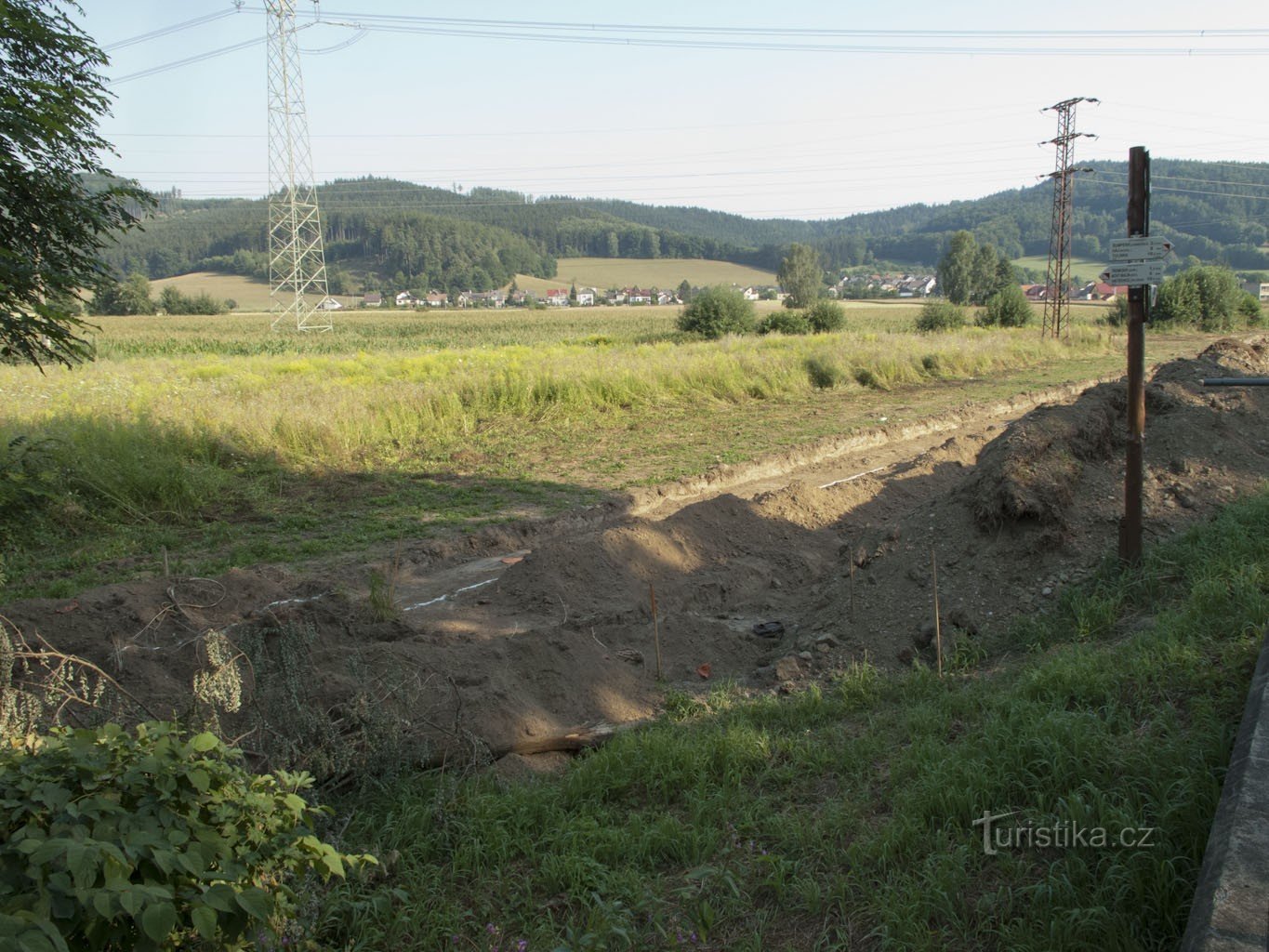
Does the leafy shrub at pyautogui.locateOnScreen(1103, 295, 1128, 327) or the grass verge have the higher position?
the leafy shrub at pyautogui.locateOnScreen(1103, 295, 1128, 327)

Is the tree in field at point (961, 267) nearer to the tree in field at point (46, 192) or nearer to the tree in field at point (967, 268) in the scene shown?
the tree in field at point (967, 268)

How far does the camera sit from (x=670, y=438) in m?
14.9

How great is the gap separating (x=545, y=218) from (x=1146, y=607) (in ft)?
489

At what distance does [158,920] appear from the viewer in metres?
2.02

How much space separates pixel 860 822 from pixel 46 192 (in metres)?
7.55

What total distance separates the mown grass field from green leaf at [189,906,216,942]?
13.1 ft

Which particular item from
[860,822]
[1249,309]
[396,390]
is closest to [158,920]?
[860,822]

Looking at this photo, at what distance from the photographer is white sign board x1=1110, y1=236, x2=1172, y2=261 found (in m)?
5.51

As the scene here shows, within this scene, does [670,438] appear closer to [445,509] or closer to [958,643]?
[445,509]

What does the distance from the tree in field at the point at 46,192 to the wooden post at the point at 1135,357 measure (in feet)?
24.6

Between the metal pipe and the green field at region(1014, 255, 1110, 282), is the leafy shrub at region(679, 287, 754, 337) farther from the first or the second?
the green field at region(1014, 255, 1110, 282)

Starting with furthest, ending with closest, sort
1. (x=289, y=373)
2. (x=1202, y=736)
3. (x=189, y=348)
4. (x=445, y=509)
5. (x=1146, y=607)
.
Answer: (x=189, y=348), (x=289, y=373), (x=445, y=509), (x=1146, y=607), (x=1202, y=736)

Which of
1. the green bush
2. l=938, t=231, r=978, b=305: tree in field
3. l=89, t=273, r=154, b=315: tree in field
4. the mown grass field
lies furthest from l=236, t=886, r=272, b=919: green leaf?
l=938, t=231, r=978, b=305: tree in field

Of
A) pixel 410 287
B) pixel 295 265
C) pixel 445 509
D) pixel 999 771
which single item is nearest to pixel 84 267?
pixel 445 509
